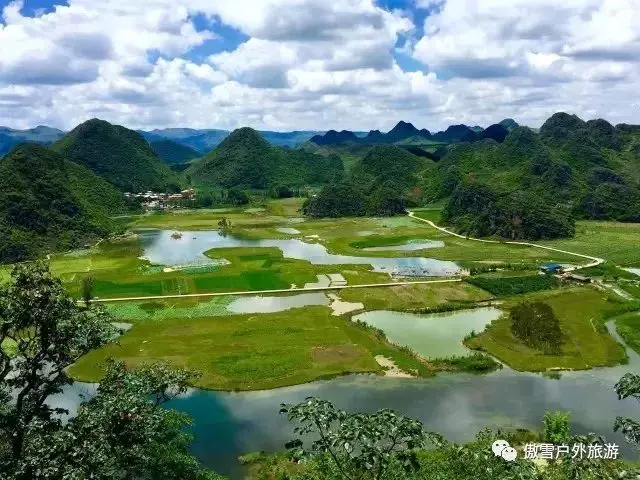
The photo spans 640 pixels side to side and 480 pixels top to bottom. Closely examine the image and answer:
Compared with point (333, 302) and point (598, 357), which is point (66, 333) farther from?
point (333, 302)

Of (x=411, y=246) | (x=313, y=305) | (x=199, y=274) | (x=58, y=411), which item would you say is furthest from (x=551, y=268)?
(x=58, y=411)

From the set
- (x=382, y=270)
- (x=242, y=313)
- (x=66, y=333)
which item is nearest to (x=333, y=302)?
(x=242, y=313)

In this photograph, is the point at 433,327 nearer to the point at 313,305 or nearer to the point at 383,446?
the point at 313,305

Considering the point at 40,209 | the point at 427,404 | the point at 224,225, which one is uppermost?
the point at 40,209

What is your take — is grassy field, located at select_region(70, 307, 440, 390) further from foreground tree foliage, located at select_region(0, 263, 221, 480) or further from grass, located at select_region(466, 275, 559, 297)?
foreground tree foliage, located at select_region(0, 263, 221, 480)

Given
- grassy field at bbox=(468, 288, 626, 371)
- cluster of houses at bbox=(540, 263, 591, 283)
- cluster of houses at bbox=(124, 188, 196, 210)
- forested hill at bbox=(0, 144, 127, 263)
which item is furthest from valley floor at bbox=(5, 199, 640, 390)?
cluster of houses at bbox=(124, 188, 196, 210)
